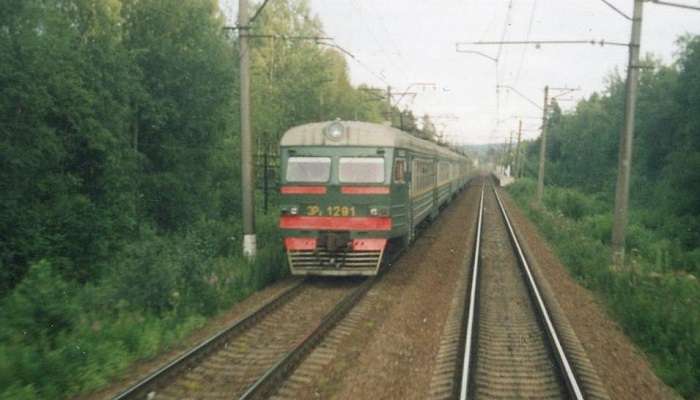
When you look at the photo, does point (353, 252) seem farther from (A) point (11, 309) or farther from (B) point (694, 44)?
(B) point (694, 44)

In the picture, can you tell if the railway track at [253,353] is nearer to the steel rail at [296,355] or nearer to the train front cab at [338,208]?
the steel rail at [296,355]

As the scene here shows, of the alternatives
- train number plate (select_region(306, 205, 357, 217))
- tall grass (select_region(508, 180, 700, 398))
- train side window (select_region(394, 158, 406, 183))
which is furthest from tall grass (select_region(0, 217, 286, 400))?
tall grass (select_region(508, 180, 700, 398))

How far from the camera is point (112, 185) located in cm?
1683

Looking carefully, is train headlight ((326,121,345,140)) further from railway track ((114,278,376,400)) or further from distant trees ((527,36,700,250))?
distant trees ((527,36,700,250))

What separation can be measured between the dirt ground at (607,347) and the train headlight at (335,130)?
17.8 feet

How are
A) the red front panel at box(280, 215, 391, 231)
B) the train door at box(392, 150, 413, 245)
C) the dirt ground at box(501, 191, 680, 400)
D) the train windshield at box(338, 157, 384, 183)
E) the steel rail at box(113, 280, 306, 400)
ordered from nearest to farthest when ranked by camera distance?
the steel rail at box(113, 280, 306, 400)
the dirt ground at box(501, 191, 680, 400)
the red front panel at box(280, 215, 391, 231)
the train windshield at box(338, 157, 384, 183)
the train door at box(392, 150, 413, 245)

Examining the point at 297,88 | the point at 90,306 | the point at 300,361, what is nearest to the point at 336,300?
the point at 300,361

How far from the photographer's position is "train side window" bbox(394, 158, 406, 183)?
479 inches

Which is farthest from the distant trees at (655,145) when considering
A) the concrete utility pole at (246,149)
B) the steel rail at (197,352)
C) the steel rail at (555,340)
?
the steel rail at (197,352)

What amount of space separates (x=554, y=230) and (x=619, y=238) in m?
7.81

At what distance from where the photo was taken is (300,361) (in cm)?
739

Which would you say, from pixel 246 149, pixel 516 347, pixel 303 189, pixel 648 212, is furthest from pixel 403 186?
pixel 648 212

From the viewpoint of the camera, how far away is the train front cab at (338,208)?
38.3ft

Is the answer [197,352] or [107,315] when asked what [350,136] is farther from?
[197,352]
